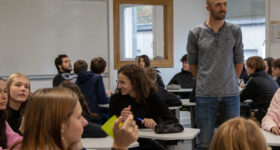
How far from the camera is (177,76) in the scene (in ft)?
26.0

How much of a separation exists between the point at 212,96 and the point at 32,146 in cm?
211

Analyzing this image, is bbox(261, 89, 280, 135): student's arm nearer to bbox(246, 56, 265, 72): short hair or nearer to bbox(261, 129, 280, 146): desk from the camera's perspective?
bbox(261, 129, 280, 146): desk

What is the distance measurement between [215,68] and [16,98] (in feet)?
5.31

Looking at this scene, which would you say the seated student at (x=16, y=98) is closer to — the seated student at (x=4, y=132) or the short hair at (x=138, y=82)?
the seated student at (x=4, y=132)

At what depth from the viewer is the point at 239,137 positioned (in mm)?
1494

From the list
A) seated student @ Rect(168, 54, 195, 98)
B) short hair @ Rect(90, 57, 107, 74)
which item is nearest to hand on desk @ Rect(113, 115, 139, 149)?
short hair @ Rect(90, 57, 107, 74)

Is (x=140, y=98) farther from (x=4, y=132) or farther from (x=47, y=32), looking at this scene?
(x=47, y=32)

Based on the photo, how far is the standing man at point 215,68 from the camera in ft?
11.2

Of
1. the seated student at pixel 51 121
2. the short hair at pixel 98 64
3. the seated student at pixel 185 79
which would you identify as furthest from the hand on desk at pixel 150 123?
the seated student at pixel 185 79

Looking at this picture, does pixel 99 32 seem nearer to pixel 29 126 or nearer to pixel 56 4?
pixel 56 4

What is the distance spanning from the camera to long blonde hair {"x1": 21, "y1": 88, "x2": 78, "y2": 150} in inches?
61.1

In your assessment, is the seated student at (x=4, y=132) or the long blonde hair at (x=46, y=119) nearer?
the long blonde hair at (x=46, y=119)

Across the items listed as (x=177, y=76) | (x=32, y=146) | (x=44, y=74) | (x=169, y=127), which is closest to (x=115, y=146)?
(x=32, y=146)

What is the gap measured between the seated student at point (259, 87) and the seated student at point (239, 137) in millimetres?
3685
